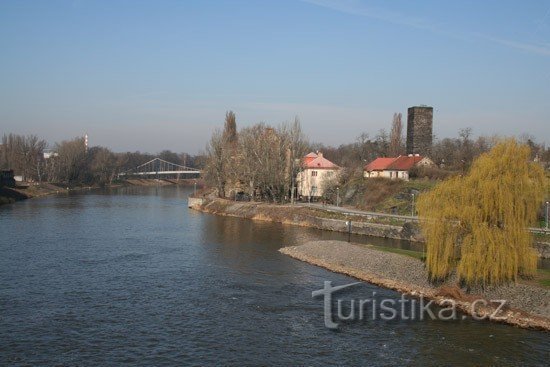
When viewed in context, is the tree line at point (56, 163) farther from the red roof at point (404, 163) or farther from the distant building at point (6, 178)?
the red roof at point (404, 163)

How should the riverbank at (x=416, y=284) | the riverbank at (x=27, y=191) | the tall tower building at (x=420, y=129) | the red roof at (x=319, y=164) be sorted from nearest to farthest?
the riverbank at (x=416, y=284) → the red roof at (x=319, y=164) → the riverbank at (x=27, y=191) → the tall tower building at (x=420, y=129)

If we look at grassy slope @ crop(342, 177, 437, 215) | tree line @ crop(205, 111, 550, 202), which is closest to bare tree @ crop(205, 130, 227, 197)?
tree line @ crop(205, 111, 550, 202)

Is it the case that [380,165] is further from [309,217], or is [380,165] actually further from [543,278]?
[543,278]

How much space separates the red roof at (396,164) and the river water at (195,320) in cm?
3786

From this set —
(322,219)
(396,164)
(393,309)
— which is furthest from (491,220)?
(396,164)

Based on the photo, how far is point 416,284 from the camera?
28.1 meters

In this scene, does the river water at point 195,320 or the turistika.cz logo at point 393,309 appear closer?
the river water at point 195,320

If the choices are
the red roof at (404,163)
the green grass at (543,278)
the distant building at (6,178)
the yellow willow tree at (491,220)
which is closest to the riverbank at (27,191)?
the distant building at (6,178)

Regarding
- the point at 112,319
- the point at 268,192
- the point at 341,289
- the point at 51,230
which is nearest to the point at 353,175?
the point at 268,192

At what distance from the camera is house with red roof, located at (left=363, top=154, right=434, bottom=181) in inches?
2830

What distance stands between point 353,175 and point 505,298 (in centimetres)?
5203

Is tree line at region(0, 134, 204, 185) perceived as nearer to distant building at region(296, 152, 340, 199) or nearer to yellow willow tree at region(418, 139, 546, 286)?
distant building at region(296, 152, 340, 199)

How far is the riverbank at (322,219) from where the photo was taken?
153ft

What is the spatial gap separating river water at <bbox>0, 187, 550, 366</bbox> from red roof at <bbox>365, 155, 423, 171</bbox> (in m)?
37.9
